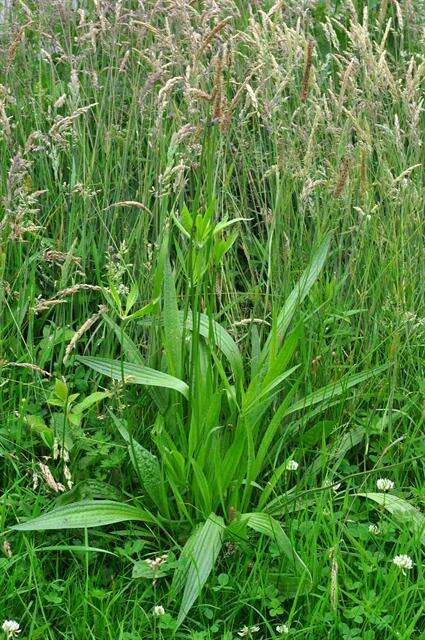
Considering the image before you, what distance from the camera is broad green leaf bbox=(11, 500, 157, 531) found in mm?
2361

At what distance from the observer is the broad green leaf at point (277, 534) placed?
2361mm

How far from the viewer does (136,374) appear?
8.52 feet

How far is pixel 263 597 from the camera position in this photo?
2352 millimetres

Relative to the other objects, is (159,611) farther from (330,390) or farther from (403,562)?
(330,390)

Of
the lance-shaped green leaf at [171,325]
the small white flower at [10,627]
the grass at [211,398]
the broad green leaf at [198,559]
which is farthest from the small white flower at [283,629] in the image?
the lance-shaped green leaf at [171,325]

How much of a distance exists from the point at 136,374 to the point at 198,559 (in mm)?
511

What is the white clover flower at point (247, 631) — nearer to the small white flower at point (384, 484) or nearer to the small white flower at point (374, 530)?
the small white flower at point (374, 530)

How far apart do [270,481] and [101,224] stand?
3.92 feet

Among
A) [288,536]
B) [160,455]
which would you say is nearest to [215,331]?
[160,455]

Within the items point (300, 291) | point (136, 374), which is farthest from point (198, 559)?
point (300, 291)

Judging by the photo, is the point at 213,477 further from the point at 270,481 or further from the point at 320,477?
the point at 320,477

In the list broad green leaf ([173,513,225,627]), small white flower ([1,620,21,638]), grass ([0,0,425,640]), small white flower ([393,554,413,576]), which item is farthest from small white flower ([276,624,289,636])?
small white flower ([1,620,21,638])

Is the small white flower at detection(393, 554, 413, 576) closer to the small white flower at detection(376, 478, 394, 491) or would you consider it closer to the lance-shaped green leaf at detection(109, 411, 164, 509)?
the small white flower at detection(376, 478, 394, 491)

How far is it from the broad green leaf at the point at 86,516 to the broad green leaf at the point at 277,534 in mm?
252
